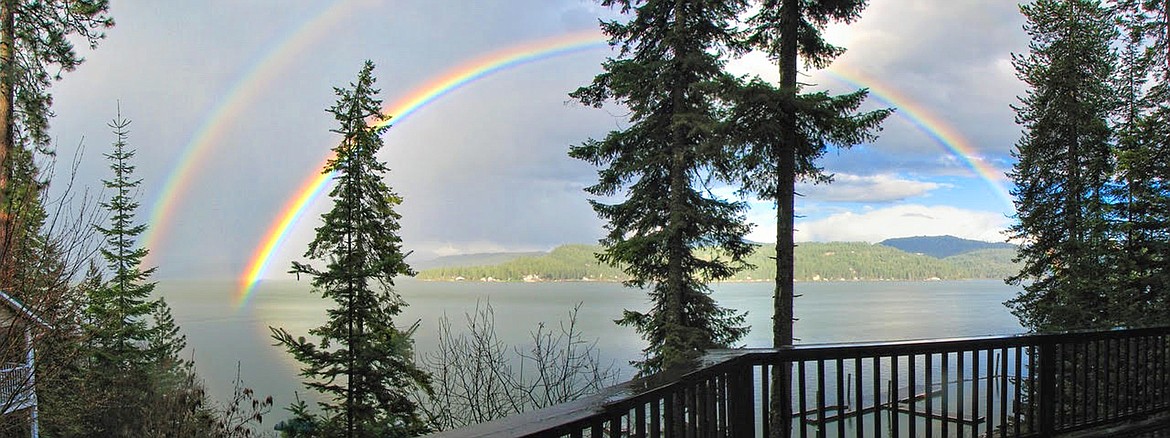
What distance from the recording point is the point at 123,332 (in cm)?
1934

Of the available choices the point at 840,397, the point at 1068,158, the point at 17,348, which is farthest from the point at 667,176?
the point at 1068,158

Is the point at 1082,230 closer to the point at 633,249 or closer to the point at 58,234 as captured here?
the point at 633,249

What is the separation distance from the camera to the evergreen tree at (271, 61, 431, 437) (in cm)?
1170

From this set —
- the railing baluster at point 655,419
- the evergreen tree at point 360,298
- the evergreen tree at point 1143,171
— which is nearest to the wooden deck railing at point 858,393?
the railing baluster at point 655,419

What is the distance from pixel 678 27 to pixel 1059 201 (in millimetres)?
13093

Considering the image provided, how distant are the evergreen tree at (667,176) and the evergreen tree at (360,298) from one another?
4359mm

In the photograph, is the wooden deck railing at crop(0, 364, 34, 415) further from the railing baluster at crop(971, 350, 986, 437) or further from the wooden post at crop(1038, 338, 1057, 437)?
the wooden post at crop(1038, 338, 1057, 437)

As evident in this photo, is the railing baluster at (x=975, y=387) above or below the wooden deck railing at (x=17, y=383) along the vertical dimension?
above

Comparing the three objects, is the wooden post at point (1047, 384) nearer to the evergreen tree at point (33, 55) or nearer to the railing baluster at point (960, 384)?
the railing baluster at point (960, 384)

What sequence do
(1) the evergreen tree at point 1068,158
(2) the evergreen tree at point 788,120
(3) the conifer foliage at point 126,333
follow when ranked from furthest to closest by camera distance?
(3) the conifer foliage at point 126,333 → (1) the evergreen tree at point 1068,158 → (2) the evergreen tree at point 788,120

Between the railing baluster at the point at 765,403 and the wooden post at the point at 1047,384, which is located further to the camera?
the wooden post at the point at 1047,384

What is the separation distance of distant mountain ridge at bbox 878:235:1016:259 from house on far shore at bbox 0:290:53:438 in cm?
18055

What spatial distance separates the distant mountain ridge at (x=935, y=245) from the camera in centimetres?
17025

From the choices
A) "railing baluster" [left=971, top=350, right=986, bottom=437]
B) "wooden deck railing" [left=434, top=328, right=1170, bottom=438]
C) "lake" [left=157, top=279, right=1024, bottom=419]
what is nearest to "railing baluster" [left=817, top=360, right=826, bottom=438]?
"wooden deck railing" [left=434, top=328, right=1170, bottom=438]
